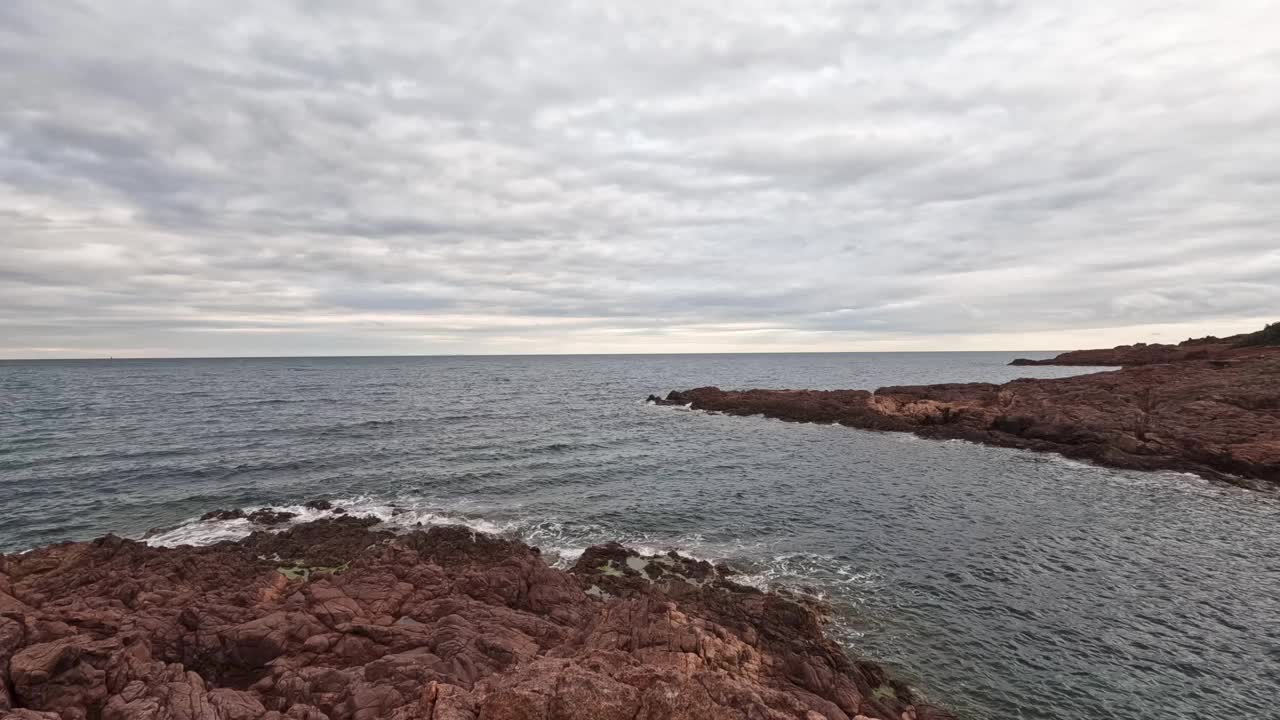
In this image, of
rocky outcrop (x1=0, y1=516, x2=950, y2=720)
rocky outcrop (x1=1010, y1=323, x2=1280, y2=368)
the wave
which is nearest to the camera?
rocky outcrop (x1=0, y1=516, x2=950, y2=720)

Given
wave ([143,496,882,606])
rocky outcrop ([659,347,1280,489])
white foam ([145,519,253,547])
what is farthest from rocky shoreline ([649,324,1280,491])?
white foam ([145,519,253,547])

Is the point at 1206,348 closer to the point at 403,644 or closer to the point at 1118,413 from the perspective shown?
the point at 1118,413

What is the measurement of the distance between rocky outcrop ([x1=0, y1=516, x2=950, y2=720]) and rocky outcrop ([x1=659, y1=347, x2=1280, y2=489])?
3981 centimetres

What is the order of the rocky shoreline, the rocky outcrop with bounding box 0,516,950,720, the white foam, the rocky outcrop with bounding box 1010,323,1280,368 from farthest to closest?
1. the rocky outcrop with bounding box 1010,323,1280,368
2. the rocky shoreline
3. the white foam
4. the rocky outcrop with bounding box 0,516,950,720

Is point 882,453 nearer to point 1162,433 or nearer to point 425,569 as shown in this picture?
point 1162,433

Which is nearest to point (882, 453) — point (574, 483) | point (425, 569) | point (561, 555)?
point (574, 483)

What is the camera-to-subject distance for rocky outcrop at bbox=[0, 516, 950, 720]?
421 inches

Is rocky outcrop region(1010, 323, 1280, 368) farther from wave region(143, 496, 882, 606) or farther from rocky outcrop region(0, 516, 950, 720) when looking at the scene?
rocky outcrop region(0, 516, 950, 720)

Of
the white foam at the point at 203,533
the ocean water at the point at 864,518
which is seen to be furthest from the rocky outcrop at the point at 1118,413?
the white foam at the point at 203,533

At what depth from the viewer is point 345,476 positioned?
42188 mm

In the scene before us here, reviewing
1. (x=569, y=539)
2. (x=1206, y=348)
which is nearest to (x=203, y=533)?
(x=569, y=539)

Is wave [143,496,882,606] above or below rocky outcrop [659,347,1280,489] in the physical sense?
below

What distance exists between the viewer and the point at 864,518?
3188cm

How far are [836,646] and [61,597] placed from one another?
2590 centimetres
